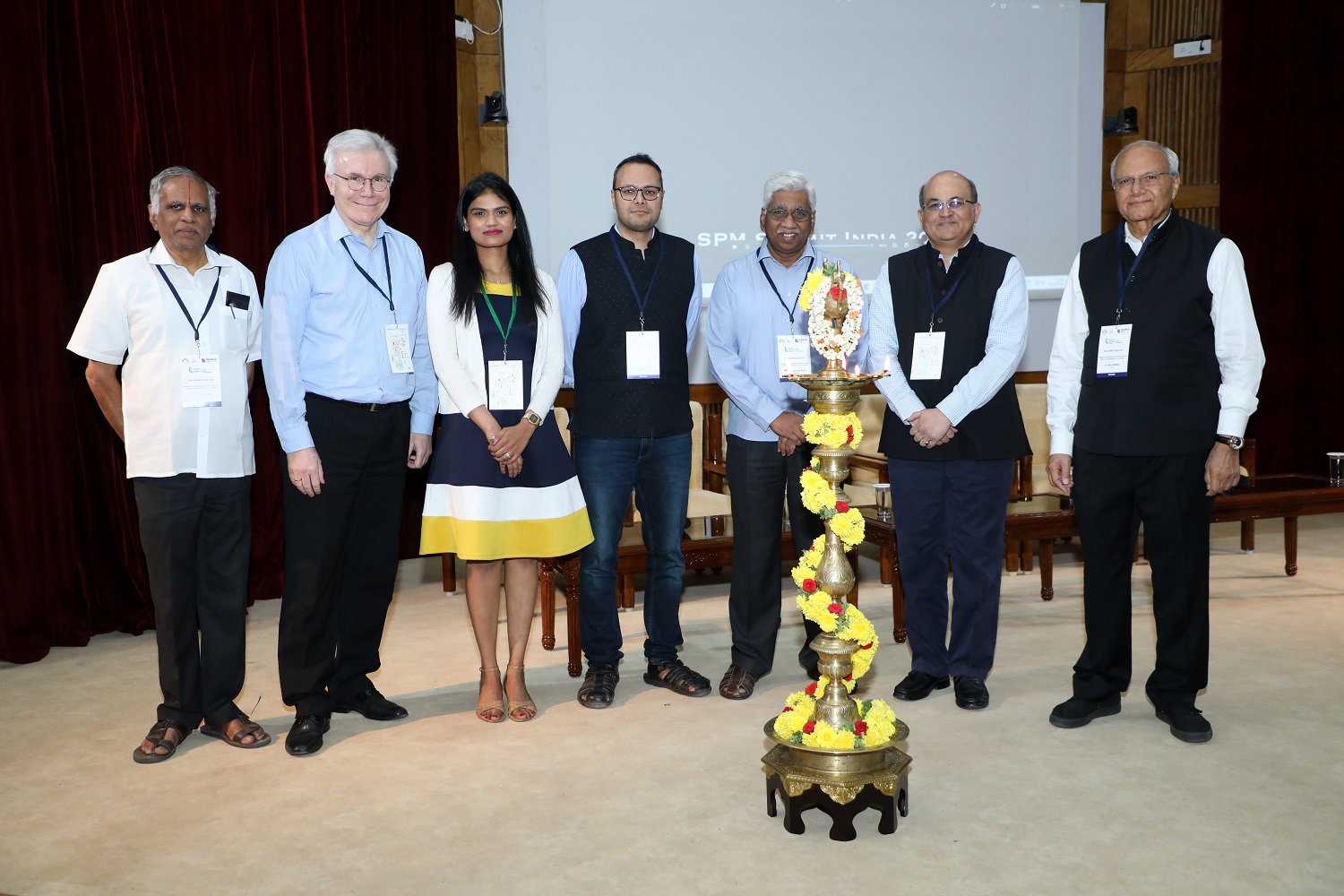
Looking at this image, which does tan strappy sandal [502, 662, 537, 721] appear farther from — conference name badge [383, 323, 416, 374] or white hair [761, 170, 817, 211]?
white hair [761, 170, 817, 211]

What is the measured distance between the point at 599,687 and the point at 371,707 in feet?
2.37

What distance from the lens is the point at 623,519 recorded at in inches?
142

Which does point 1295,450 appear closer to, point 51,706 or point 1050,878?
point 1050,878

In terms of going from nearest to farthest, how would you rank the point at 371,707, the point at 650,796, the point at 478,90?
the point at 650,796
the point at 371,707
the point at 478,90

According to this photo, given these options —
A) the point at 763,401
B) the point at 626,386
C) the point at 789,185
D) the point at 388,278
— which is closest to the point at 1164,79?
the point at 789,185

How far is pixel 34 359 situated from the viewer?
4309 millimetres

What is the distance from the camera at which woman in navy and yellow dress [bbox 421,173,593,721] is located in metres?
3.21

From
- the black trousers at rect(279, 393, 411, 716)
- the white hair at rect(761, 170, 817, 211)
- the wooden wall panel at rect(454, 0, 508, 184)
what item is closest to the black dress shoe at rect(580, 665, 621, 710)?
the black trousers at rect(279, 393, 411, 716)

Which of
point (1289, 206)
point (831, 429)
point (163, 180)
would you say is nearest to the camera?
point (831, 429)

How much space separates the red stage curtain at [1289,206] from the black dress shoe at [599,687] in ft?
17.1

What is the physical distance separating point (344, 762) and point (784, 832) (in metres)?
1.30

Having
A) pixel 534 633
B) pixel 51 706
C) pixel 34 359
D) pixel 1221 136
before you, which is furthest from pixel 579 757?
pixel 1221 136

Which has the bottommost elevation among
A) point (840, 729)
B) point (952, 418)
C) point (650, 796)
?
point (650, 796)

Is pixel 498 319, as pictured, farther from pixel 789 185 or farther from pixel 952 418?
pixel 952 418
